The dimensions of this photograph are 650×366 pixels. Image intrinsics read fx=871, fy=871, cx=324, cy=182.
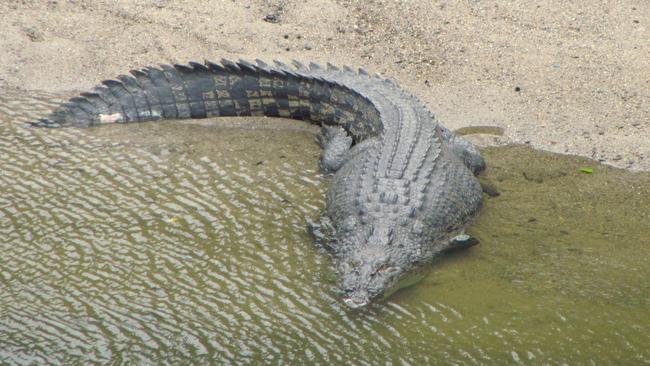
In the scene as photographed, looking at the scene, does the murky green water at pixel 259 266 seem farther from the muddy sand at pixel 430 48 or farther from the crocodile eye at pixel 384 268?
the muddy sand at pixel 430 48

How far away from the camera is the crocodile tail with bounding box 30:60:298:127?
6.75 m

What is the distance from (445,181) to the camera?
18.4ft

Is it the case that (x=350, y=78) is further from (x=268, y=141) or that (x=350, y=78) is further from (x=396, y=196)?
(x=396, y=196)

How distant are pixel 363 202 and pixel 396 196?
0.20m

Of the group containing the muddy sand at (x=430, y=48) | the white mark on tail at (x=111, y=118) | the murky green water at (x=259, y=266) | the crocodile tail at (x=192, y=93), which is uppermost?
the muddy sand at (x=430, y=48)

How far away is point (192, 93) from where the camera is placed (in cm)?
684

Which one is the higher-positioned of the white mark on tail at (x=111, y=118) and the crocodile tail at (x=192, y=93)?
the crocodile tail at (x=192, y=93)

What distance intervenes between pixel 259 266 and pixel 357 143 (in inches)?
73.3

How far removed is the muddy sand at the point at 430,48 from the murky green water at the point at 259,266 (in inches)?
27.0

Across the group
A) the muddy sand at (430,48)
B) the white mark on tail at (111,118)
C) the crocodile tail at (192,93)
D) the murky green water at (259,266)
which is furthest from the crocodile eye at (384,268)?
the white mark on tail at (111,118)

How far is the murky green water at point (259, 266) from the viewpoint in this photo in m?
4.26

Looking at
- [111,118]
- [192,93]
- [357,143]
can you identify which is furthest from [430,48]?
[111,118]

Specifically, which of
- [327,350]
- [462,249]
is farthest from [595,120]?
[327,350]

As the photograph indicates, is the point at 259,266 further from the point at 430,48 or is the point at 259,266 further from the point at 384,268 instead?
the point at 430,48
